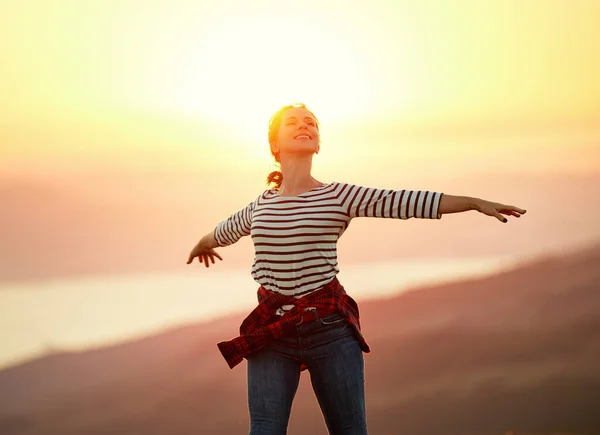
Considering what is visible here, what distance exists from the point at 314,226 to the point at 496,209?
993 mm

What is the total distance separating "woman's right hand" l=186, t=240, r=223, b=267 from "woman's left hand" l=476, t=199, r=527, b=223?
2.17 m

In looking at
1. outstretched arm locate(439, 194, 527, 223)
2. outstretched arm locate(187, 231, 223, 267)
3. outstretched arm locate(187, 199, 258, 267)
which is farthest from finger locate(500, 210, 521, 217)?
outstretched arm locate(187, 231, 223, 267)

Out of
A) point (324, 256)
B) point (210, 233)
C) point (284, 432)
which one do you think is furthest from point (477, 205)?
point (210, 233)

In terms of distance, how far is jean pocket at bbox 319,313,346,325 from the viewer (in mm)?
4855

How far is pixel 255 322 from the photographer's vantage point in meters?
5.06

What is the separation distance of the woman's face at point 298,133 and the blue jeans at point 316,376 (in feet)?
Answer: 3.30

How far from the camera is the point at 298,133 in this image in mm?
5195

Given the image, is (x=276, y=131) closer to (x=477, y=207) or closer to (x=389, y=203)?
(x=389, y=203)

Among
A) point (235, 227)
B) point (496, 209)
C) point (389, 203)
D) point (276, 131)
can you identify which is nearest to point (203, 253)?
point (235, 227)

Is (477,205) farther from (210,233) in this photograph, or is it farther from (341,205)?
(210,233)

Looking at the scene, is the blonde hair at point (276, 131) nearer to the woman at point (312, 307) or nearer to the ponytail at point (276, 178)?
the ponytail at point (276, 178)

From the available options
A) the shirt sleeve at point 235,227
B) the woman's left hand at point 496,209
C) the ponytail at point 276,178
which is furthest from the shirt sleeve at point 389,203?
the shirt sleeve at point 235,227

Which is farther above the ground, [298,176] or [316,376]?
[298,176]

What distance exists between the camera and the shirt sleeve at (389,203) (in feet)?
16.0
